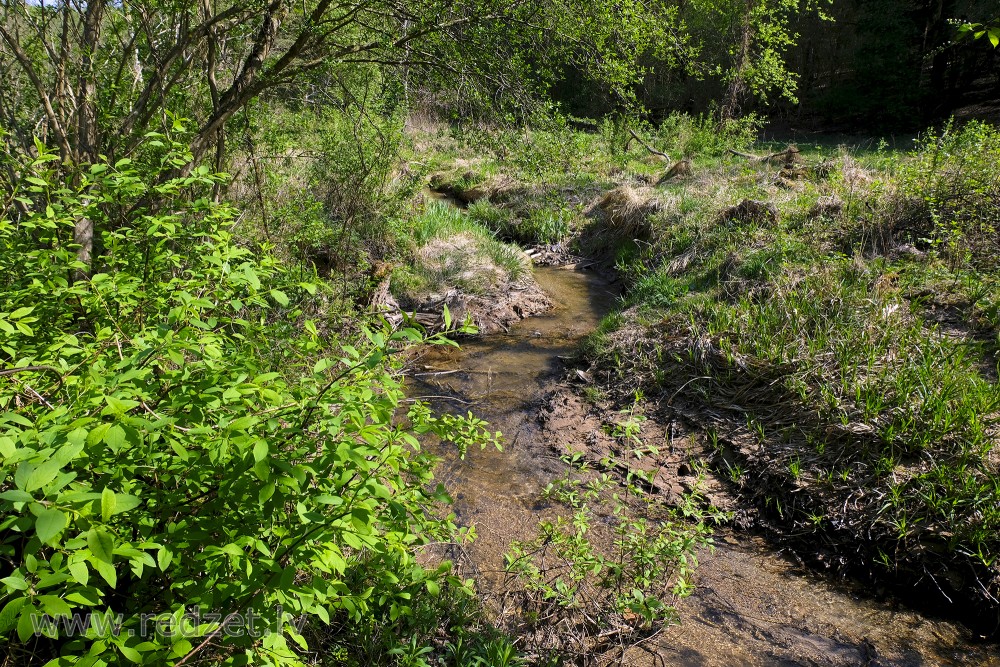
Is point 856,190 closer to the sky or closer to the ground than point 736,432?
closer to the sky

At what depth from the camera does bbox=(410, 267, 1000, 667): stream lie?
9.72 feet

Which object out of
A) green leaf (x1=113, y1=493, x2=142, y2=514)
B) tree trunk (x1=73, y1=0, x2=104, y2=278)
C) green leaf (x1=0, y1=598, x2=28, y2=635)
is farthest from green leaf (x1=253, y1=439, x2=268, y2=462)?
tree trunk (x1=73, y1=0, x2=104, y2=278)

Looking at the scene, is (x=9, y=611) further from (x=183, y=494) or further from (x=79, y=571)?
(x=183, y=494)

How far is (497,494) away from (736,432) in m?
2.07

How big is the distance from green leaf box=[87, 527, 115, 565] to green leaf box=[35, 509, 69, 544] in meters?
0.06

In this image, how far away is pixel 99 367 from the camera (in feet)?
5.47

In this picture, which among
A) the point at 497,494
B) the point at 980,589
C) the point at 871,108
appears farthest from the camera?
the point at 871,108

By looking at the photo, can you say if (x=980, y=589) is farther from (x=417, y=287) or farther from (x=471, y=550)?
(x=417, y=287)

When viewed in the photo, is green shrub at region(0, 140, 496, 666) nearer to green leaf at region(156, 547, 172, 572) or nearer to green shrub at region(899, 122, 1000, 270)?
green leaf at region(156, 547, 172, 572)

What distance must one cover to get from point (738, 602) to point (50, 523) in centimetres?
343

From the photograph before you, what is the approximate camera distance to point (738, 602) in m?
3.31

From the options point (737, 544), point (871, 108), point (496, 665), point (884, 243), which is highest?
point (871, 108)

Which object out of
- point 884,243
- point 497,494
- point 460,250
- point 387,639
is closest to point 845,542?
point 497,494

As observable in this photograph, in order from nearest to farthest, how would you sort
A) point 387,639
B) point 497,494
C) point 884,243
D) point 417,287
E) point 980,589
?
point 387,639
point 980,589
point 497,494
point 884,243
point 417,287
